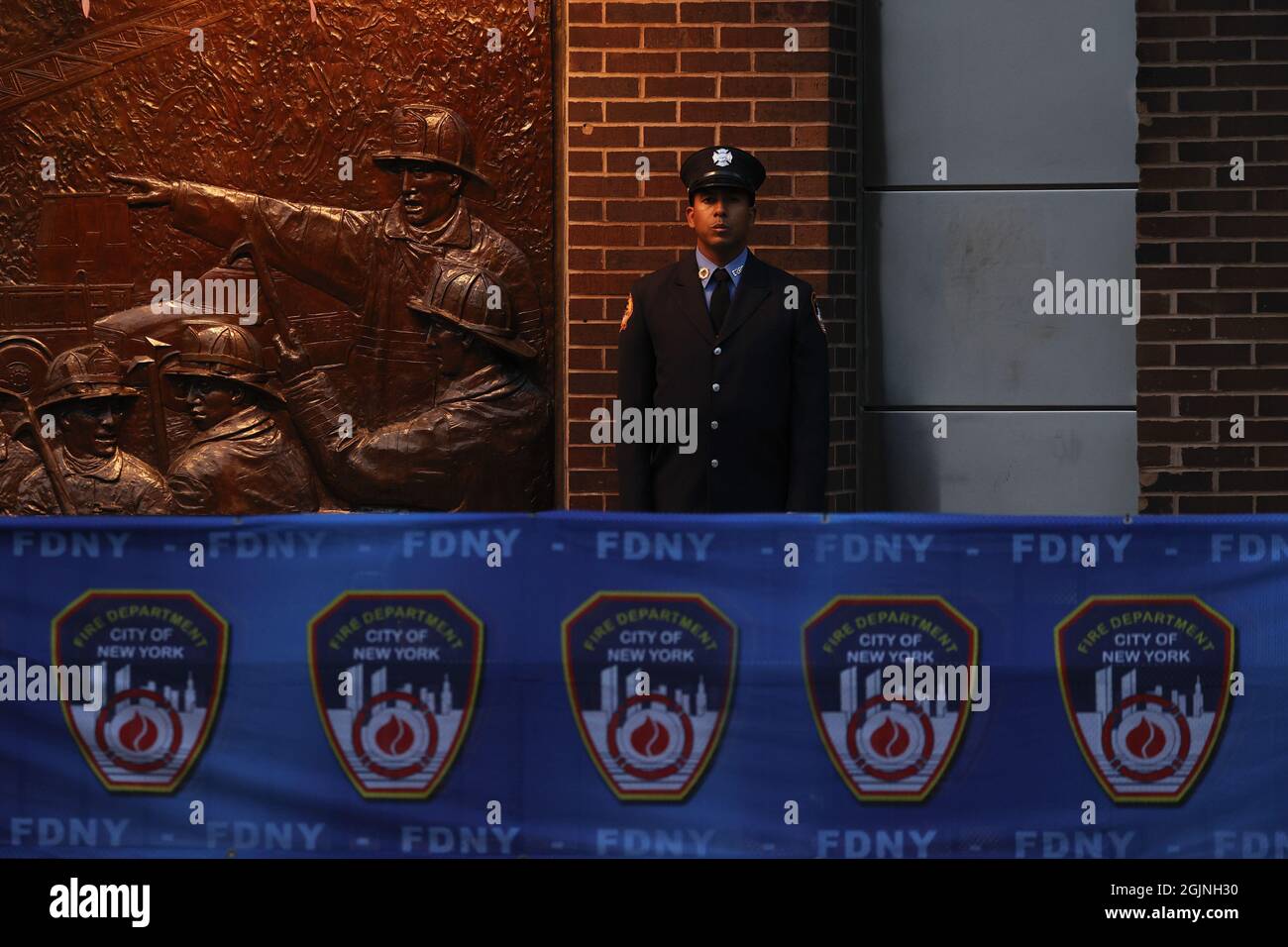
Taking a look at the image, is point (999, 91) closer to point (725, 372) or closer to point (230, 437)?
point (725, 372)

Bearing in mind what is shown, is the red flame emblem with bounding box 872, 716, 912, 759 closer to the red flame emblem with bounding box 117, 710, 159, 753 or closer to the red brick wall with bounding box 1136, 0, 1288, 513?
the red flame emblem with bounding box 117, 710, 159, 753

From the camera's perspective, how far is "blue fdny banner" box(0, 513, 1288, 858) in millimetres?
5707

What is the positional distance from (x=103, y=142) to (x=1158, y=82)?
4.96 m

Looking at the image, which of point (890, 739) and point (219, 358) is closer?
point (890, 739)

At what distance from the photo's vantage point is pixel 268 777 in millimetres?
5789

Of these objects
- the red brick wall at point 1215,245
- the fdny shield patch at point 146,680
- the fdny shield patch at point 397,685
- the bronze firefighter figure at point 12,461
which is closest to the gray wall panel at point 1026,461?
the red brick wall at point 1215,245

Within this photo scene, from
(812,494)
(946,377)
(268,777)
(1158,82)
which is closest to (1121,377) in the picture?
(946,377)

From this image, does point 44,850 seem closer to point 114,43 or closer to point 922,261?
point 114,43

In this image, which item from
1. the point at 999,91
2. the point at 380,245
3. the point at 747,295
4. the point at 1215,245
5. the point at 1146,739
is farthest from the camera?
the point at 999,91

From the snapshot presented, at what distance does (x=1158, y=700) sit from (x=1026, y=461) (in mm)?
3379

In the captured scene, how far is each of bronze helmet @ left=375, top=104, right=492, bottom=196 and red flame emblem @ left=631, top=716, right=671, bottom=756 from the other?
3604 millimetres

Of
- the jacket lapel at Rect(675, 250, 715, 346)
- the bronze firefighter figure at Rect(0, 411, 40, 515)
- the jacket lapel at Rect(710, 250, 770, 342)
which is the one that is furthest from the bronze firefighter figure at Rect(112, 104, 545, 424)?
the jacket lapel at Rect(710, 250, 770, 342)

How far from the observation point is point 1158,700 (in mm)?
5695

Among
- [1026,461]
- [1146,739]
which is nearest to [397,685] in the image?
[1146,739]
